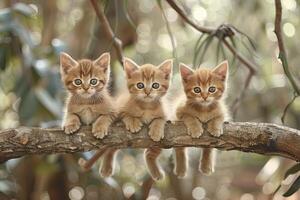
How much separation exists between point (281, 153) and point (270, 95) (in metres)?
2.51

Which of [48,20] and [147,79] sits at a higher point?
[48,20]

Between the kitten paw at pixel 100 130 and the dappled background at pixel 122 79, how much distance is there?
28.9 inches

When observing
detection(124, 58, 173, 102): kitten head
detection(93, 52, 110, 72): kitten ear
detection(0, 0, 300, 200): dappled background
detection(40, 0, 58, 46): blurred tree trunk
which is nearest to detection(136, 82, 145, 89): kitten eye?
detection(124, 58, 173, 102): kitten head

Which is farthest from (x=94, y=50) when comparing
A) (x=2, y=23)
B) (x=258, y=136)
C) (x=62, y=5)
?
(x=258, y=136)

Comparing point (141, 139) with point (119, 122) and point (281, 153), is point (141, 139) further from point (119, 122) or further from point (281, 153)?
point (281, 153)

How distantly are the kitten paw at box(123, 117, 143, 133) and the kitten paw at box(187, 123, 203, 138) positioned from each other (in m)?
0.15

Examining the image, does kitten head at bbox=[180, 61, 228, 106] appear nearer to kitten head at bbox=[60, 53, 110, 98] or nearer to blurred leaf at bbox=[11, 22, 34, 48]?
kitten head at bbox=[60, 53, 110, 98]

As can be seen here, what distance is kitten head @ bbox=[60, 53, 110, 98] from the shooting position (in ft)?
5.57

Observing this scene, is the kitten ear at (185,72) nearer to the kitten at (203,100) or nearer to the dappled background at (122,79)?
the kitten at (203,100)

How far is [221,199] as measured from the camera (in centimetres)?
449

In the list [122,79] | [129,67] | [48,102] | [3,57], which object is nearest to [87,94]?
[129,67]

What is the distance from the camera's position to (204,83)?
1763 mm

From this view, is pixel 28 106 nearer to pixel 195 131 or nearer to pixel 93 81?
pixel 93 81

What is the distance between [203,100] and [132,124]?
23 cm
